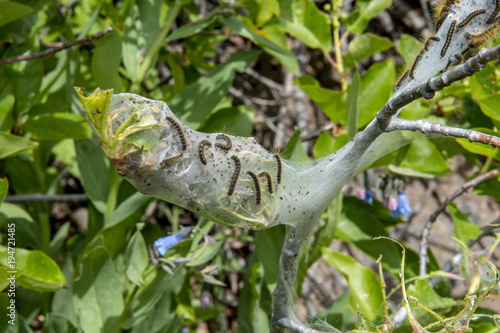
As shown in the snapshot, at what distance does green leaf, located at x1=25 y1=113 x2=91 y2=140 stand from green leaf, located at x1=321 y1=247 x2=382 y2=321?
1.21 metres

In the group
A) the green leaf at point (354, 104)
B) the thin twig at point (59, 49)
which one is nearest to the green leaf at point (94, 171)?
the thin twig at point (59, 49)

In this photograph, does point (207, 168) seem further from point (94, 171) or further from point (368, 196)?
point (368, 196)

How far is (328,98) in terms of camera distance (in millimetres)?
2174

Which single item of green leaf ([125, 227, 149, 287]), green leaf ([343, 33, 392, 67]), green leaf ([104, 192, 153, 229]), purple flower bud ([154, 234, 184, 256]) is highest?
green leaf ([343, 33, 392, 67])

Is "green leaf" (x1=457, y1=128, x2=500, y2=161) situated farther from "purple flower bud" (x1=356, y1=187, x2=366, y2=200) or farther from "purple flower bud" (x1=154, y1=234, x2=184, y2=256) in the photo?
"purple flower bud" (x1=154, y1=234, x2=184, y2=256)

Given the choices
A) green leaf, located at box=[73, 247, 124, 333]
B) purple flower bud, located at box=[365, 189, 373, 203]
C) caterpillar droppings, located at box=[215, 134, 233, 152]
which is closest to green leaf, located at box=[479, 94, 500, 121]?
purple flower bud, located at box=[365, 189, 373, 203]

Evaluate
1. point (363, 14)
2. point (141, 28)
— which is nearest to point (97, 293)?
point (141, 28)

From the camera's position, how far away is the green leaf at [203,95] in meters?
2.07

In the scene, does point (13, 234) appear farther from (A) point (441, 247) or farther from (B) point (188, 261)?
(A) point (441, 247)

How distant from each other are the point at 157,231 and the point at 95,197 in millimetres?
388

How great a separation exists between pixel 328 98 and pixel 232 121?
49 cm

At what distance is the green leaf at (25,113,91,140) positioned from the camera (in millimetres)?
1961

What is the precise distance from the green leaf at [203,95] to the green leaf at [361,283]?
0.85 metres

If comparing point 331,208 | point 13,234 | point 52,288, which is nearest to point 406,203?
point 331,208
